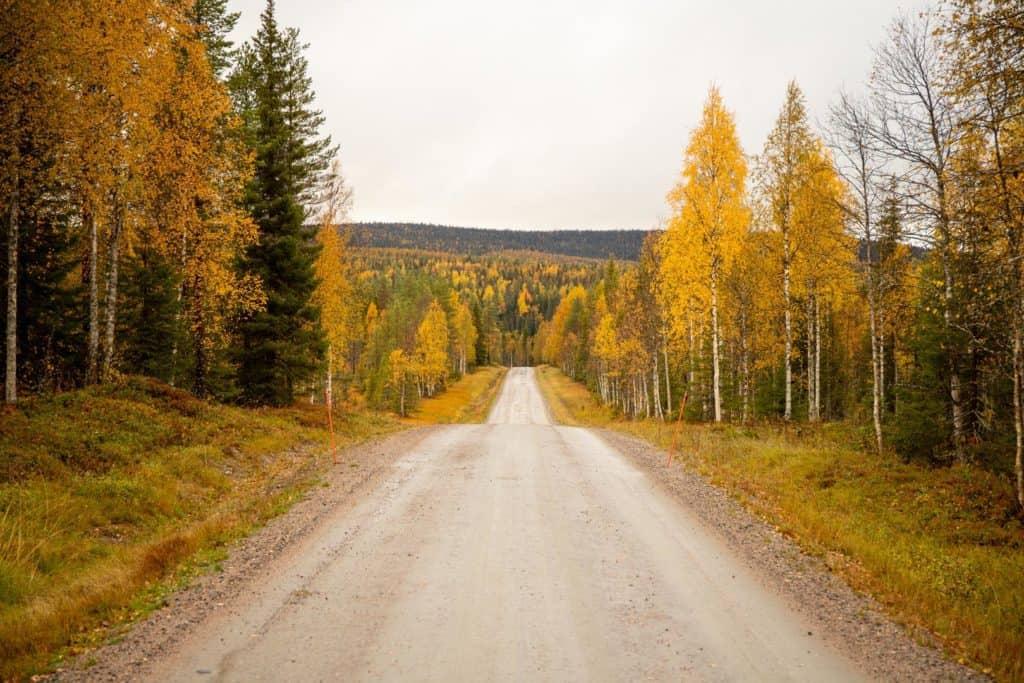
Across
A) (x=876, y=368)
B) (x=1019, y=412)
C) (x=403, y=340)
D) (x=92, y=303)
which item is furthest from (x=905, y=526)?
(x=403, y=340)

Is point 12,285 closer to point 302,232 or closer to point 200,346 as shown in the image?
point 200,346

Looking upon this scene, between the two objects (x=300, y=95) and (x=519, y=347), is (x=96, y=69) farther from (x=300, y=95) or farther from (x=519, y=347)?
(x=519, y=347)

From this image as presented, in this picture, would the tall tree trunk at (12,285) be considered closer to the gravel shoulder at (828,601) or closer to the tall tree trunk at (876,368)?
the gravel shoulder at (828,601)

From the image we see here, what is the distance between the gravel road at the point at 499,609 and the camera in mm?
5480

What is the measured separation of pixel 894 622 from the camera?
6.62m

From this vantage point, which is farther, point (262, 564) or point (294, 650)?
point (262, 564)

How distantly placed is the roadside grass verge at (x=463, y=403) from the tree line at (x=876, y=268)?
53.5 ft

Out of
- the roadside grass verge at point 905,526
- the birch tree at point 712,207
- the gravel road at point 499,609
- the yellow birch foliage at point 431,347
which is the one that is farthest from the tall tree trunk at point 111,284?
the yellow birch foliage at point 431,347

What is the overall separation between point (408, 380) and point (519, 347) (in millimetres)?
114945

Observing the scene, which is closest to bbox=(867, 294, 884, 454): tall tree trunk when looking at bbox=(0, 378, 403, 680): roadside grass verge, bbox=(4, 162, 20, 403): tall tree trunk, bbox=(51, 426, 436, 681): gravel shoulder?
bbox=(51, 426, 436, 681): gravel shoulder

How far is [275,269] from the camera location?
2330 centimetres

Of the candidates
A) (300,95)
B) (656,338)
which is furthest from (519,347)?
(300,95)

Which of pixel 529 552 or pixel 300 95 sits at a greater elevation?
pixel 300 95

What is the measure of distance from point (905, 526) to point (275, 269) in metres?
21.1
